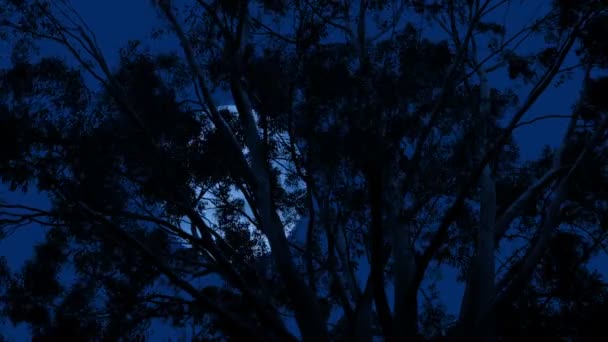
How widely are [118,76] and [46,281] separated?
7.94 feet

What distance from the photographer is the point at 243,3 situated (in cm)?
644

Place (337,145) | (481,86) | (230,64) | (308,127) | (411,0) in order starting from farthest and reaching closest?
(411,0), (481,86), (230,64), (308,127), (337,145)

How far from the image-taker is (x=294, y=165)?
6.92 m

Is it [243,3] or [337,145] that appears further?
[243,3]

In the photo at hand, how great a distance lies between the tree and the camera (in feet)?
18.7

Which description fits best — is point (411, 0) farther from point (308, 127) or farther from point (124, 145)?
point (124, 145)

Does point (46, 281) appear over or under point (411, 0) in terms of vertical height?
under

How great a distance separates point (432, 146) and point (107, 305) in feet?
12.5

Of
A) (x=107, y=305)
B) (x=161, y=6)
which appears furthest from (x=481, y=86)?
(x=107, y=305)

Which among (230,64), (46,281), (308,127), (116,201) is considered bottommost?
(46,281)

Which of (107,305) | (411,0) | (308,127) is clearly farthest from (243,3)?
(107,305)

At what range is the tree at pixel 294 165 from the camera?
5.70 metres

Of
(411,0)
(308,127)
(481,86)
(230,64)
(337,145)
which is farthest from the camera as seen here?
(411,0)

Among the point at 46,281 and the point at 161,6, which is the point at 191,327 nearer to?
the point at 46,281
